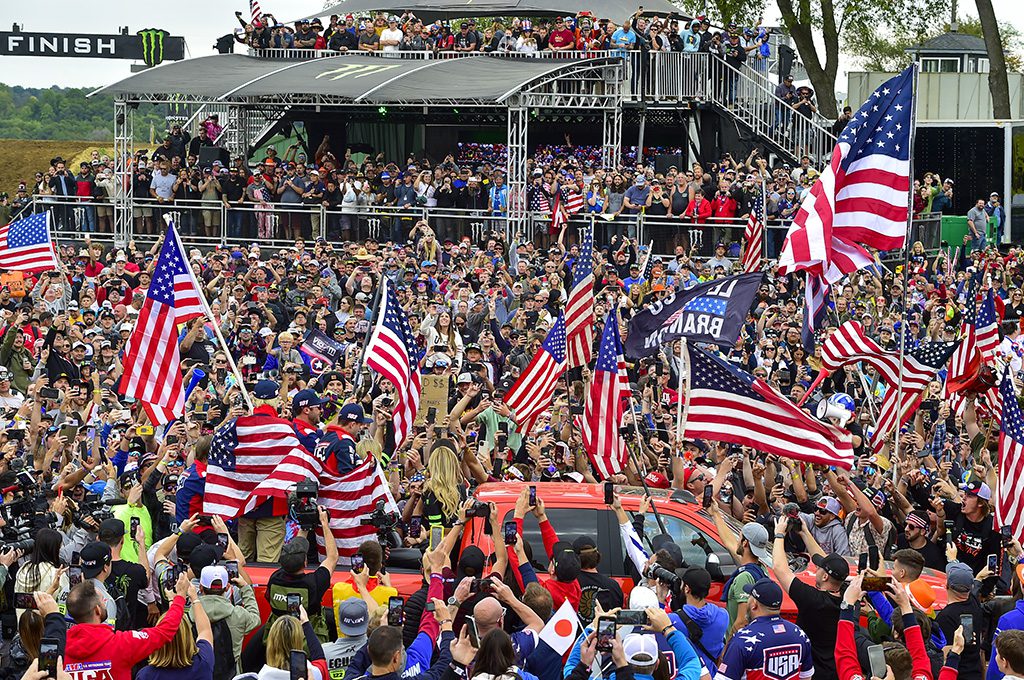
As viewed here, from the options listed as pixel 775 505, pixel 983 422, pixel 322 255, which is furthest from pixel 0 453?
pixel 322 255

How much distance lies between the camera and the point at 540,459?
44.0 feet

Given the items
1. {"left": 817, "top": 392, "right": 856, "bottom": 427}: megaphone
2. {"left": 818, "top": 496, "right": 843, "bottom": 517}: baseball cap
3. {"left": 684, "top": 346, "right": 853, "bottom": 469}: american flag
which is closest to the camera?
{"left": 684, "top": 346, "right": 853, "bottom": 469}: american flag

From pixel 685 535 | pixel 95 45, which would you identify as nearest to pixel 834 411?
pixel 685 535

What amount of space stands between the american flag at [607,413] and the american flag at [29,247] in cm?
967

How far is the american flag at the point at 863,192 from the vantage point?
13.0m

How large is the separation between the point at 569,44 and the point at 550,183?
5.93 meters

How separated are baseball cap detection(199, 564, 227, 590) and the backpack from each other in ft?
0.59

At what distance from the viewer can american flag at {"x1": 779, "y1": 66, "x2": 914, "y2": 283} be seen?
13.0m

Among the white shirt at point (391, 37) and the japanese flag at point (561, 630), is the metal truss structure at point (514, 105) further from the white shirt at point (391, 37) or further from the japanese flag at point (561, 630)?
the japanese flag at point (561, 630)

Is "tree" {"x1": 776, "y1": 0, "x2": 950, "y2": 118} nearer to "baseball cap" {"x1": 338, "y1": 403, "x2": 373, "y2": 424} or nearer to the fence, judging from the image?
the fence

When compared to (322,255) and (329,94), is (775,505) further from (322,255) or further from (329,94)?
(329,94)

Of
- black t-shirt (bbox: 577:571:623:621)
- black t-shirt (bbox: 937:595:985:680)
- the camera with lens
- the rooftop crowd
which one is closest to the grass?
the rooftop crowd

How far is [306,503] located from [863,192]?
548 cm

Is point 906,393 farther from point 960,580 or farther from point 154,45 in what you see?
point 154,45
